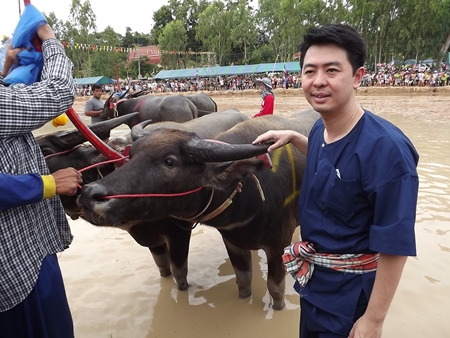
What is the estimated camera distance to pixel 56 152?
258 centimetres

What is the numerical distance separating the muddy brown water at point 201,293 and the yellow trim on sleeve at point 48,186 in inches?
75.7

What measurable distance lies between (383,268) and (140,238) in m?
2.30

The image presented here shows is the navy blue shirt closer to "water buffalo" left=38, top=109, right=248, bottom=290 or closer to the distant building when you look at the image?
"water buffalo" left=38, top=109, right=248, bottom=290

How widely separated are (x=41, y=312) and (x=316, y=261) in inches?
51.6

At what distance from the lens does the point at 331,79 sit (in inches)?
55.5

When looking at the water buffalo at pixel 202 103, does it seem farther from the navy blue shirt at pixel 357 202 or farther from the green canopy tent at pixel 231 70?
the green canopy tent at pixel 231 70

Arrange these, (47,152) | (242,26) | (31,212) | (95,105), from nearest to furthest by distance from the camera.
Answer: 1. (31,212)
2. (47,152)
3. (95,105)
4. (242,26)

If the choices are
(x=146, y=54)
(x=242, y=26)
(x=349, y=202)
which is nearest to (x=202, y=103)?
(x=349, y=202)

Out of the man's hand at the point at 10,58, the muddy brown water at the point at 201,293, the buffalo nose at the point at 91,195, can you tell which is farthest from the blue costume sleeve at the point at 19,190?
the muddy brown water at the point at 201,293

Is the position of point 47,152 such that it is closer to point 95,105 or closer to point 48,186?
point 48,186

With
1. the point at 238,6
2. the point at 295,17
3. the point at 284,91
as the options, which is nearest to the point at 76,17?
the point at 238,6

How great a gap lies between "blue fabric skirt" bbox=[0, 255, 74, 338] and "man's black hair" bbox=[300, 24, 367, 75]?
63.1 inches

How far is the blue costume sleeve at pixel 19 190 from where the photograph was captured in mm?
1392

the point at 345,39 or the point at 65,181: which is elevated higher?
the point at 345,39
